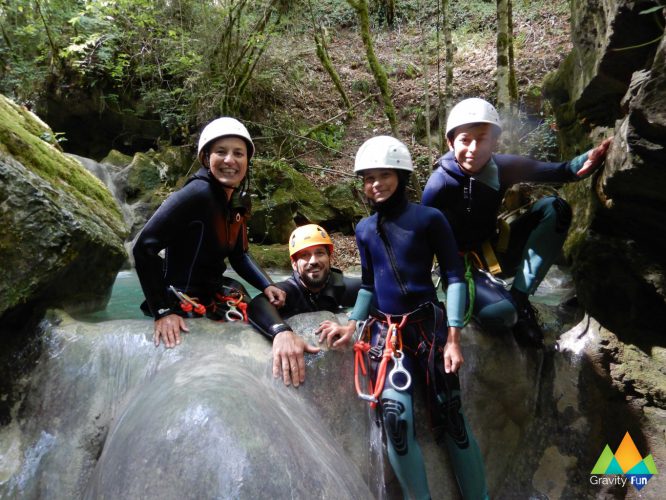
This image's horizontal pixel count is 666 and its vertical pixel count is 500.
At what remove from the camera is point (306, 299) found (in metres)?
3.55

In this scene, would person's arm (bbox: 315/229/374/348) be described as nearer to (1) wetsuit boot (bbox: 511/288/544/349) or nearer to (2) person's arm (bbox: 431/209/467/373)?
(2) person's arm (bbox: 431/209/467/373)

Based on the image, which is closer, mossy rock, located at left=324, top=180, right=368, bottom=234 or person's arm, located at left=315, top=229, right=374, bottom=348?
person's arm, located at left=315, top=229, right=374, bottom=348

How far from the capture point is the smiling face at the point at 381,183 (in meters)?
2.69

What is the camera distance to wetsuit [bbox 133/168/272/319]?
2738mm

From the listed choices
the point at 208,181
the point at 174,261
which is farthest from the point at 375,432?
the point at 208,181

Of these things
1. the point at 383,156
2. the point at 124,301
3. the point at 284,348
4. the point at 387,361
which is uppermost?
the point at 383,156

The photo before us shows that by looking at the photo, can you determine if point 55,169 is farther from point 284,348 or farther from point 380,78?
point 380,78

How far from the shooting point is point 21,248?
2.65 meters

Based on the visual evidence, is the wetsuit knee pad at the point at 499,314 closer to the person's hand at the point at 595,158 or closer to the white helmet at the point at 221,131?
the person's hand at the point at 595,158

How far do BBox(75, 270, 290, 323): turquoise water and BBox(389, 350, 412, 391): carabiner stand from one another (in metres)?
2.31

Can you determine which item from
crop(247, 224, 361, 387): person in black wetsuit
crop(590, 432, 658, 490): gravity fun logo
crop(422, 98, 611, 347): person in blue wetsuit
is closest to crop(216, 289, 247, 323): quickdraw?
crop(247, 224, 361, 387): person in black wetsuit

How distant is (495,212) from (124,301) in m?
4.77

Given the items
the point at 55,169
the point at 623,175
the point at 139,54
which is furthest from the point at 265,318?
the point at 139,54

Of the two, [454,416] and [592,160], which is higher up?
[592,160]
